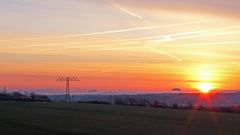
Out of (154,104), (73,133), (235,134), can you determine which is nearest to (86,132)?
(73,133)

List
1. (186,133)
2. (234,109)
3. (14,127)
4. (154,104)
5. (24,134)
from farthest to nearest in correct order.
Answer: (154,104), (234,109), (14,127), (186,133), (24,134)

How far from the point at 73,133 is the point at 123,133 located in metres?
3.24

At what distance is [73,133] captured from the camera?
136 ft

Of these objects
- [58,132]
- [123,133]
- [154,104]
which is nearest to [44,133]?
[58,132]

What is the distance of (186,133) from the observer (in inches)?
1716

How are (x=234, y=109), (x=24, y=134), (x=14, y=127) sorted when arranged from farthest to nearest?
(x=234, y=109), (x=14, y=127), (x=24, y=134)

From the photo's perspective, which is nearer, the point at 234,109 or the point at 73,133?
the point at 73,133

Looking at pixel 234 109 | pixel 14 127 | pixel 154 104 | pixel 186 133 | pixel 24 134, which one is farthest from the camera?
pixel 154 104

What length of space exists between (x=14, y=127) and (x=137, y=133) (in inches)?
388

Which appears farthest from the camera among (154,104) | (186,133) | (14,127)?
(154,104)

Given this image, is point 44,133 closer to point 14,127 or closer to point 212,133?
point 14,127

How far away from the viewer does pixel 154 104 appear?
137 metres

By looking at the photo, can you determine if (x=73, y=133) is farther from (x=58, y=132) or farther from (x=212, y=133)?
(x=212, y=133)

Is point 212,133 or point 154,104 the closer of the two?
point 212,133
